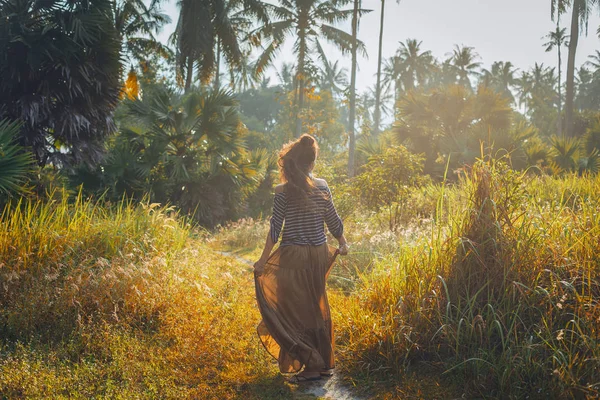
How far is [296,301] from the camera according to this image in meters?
4.21

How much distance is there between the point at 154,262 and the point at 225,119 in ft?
29.3

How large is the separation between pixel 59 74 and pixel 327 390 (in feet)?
25.8

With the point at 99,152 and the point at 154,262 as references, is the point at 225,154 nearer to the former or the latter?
the point at 99,152

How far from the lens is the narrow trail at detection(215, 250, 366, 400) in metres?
3.79

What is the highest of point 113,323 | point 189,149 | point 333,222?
point 189,149

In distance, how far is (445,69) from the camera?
192ft

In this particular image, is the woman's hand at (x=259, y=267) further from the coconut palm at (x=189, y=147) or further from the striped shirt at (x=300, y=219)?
the coconut palm at (x=189, y=147)

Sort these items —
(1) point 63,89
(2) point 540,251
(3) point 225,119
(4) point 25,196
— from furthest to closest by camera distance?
1. (3) point 225,119
2. (1) point 63,89
3. (4) point 25,196
4. (2) point 540,251

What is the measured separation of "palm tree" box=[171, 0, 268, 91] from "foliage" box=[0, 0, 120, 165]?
8.00m

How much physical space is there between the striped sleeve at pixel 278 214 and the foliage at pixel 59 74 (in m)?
6.04

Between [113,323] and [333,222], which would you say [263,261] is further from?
[113,323]

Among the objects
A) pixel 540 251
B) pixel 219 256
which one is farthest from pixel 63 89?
pixel 540 251

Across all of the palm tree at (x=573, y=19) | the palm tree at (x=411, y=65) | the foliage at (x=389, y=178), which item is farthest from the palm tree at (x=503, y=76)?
the foliage at (x=389, y=178)

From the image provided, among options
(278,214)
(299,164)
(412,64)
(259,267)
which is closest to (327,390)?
(259,267)
